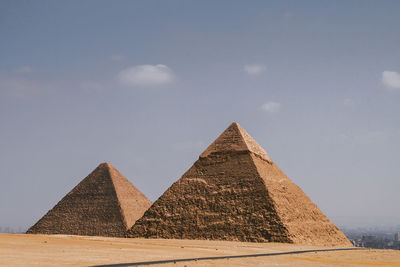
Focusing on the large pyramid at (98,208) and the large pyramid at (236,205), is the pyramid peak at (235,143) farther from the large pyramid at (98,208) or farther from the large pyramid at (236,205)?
the large pyramid at (98,208)

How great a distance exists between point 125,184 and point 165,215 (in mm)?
23398

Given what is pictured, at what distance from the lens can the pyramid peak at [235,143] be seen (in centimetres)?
4500

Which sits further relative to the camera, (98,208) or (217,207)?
(98,208)

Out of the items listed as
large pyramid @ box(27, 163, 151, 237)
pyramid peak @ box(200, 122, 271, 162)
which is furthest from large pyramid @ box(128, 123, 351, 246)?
large pyramid @ box(27, 163, 151, 237)

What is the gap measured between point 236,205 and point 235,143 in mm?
6687

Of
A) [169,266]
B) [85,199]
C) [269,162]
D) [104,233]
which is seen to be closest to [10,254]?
[169,266]

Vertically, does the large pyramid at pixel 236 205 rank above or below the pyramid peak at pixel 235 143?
below

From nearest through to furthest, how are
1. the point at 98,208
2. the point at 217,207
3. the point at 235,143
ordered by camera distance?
the point at 217,207
the point at 235,143
the point at 98,208

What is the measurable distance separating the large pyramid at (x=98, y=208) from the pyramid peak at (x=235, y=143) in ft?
61.0

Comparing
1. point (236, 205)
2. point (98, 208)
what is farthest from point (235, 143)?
point (98, 208)

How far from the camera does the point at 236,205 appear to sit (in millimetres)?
40844

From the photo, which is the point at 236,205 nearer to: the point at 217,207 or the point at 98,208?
the point at 217,207

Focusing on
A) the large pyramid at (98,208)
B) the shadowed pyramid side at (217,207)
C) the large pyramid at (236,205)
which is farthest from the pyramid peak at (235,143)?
the large pyramid at (98,208)

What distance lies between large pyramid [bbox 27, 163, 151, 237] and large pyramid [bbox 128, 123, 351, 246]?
17729 mm
